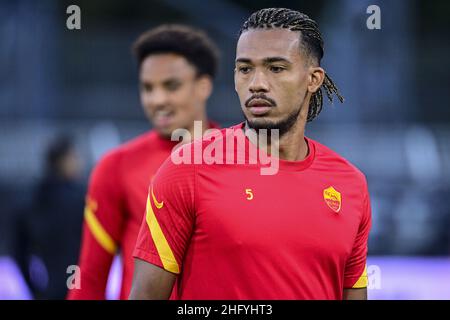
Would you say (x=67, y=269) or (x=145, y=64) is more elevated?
(x=145, y=64)

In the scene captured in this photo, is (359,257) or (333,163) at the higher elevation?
(333,163)

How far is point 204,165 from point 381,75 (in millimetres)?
8855

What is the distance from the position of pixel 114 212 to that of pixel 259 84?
A: 194 cm

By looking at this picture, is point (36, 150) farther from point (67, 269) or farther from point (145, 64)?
point (145, 64)

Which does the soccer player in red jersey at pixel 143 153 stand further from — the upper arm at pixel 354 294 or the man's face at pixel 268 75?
the man's face at pixel 268 75

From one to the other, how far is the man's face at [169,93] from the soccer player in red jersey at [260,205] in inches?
72.2

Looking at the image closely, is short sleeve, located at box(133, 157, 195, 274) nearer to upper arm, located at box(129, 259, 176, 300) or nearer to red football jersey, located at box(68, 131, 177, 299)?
upper arm, located at box(129, 259, 176, 300)

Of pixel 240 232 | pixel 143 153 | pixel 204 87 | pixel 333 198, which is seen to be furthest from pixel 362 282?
pixel 204 87

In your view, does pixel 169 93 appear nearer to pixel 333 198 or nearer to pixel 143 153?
pixel 143 153

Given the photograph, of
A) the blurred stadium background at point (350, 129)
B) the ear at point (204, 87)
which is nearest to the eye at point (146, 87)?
the ear at point (204, 87)

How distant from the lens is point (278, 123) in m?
3.34
